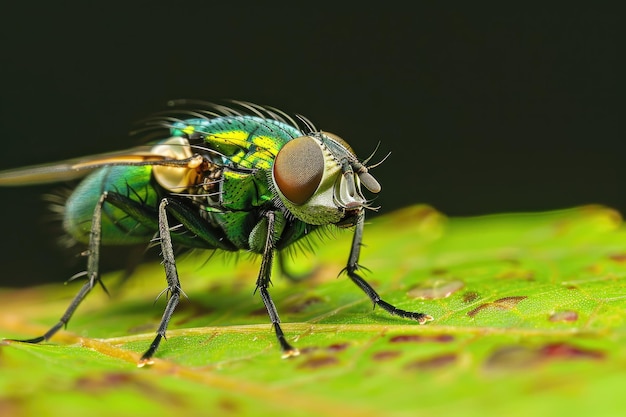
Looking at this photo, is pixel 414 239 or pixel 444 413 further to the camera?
pixel 414 239

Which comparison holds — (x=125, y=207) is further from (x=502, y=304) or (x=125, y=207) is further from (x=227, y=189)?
(x=502, y=304)

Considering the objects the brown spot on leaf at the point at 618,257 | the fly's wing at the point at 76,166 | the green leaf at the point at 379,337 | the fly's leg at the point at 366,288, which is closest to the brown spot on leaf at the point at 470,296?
the green leaf at the point at 379,337

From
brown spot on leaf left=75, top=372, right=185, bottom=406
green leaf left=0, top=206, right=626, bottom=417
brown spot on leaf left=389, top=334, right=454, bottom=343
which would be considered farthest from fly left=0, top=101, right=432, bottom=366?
brown spot on leaf left=75, top=372, right=185, bottom=406

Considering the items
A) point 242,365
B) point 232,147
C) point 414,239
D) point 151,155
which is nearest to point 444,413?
point 242,365

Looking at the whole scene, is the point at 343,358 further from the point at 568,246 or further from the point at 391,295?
the point at 568,246

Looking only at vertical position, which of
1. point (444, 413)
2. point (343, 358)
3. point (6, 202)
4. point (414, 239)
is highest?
point (444, 413)

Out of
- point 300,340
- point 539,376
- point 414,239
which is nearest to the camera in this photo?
point 539,376

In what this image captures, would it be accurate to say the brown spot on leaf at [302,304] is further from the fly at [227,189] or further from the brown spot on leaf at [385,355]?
the brown spot on leaf at [385,355]

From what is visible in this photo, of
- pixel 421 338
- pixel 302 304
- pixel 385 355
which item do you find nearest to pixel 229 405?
pixel 385 355

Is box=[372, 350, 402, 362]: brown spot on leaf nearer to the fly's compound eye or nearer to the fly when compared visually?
the fly
